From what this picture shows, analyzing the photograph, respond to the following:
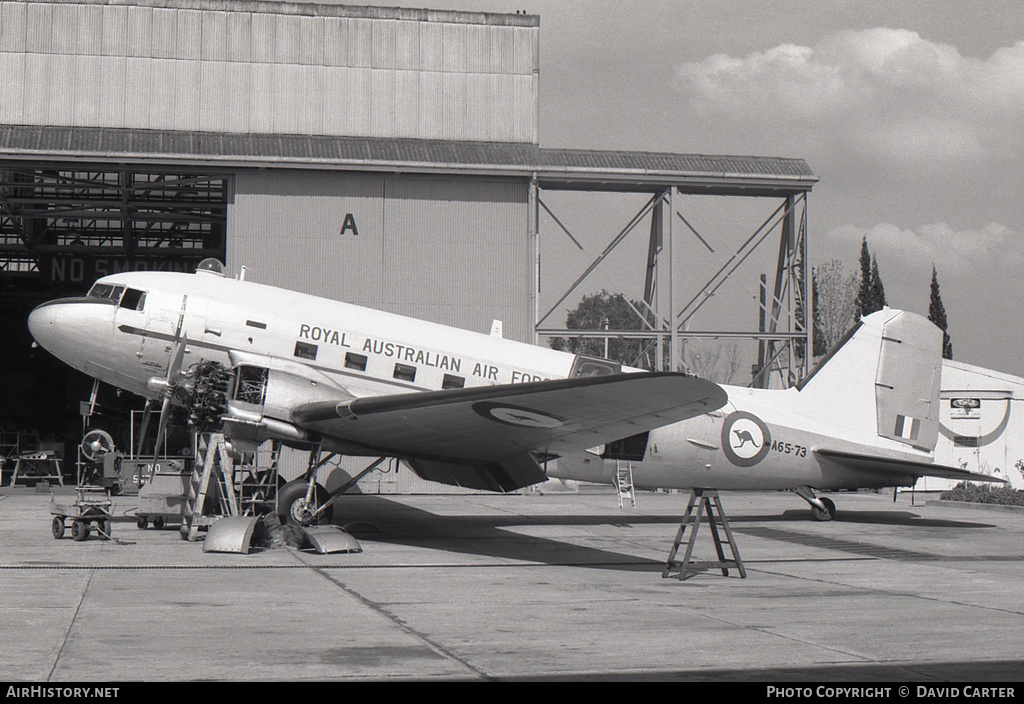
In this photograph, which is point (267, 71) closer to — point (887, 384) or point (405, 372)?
point (405, 372)

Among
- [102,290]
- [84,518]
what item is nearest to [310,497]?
[84,518]

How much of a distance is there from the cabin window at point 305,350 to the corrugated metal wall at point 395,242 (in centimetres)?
1215

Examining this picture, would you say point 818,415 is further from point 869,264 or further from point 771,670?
point 869,264

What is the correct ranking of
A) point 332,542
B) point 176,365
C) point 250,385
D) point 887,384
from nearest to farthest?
point 332,542, point 250,385, point 176,365, point 887,384

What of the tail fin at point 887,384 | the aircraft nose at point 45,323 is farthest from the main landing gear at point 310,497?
the tail fin at point 887,384

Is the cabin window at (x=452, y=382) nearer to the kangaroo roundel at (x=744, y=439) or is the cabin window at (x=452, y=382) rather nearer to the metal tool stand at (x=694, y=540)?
the kangaroo roundel at (x=744, y=439)

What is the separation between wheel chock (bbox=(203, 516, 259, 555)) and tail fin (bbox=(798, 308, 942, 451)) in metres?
12.2

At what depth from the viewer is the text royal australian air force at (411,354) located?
58.7 ft

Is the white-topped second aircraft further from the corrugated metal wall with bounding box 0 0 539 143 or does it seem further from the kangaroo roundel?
the corrugated metal wall with bounding box 0 0 539 143

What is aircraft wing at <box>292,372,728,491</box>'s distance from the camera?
42.3 feet

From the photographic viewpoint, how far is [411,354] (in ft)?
60.0

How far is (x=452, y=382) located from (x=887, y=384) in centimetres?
973

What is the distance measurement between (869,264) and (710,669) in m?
63.7

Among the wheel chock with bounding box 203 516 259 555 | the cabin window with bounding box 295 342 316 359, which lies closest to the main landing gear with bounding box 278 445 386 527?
the wheel chock with bounding box 203 516 259 555
